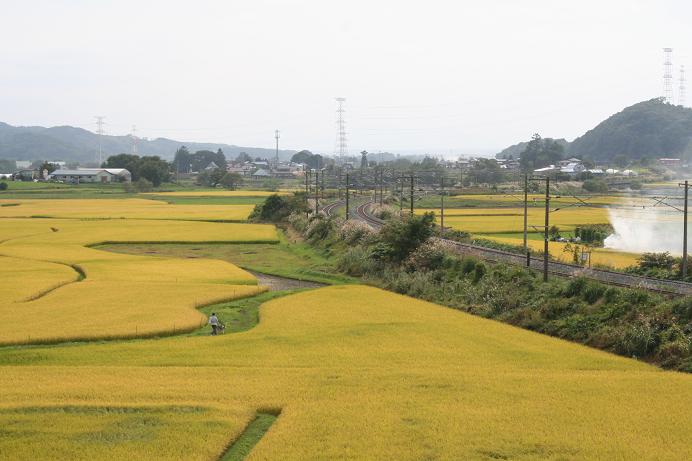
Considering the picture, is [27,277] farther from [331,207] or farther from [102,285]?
[331,207]

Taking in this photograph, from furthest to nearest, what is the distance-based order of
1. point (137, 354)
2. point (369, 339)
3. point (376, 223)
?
point (376, 223) → point (369, 339) → point (137, 354)

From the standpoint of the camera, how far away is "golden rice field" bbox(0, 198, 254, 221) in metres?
77.3

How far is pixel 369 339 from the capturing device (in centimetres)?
2550

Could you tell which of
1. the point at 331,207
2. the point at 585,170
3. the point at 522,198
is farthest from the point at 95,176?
the point at 585,170

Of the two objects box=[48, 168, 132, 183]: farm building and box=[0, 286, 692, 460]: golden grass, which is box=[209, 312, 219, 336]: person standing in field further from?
box=[48, 168, 132, 183]: farm building

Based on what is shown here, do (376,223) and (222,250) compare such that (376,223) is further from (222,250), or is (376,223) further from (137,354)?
(137,354)

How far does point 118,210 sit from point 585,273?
62.3 m

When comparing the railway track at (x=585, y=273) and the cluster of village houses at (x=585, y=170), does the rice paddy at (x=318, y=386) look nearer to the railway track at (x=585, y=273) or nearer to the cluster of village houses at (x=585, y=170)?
the railway track at (x=585, y=273)

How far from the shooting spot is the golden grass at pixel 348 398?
15445 mm

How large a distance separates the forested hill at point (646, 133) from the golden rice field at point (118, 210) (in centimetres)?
10729

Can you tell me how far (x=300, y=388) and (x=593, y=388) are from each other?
7052mm

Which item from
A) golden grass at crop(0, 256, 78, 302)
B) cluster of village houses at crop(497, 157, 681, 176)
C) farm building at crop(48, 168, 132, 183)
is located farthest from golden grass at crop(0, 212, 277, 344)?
farm building at crop(48, 168, 132, 183)

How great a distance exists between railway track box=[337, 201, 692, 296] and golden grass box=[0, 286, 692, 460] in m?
5.34

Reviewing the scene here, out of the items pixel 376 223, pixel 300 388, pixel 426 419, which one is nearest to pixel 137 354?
pixel 300 388
